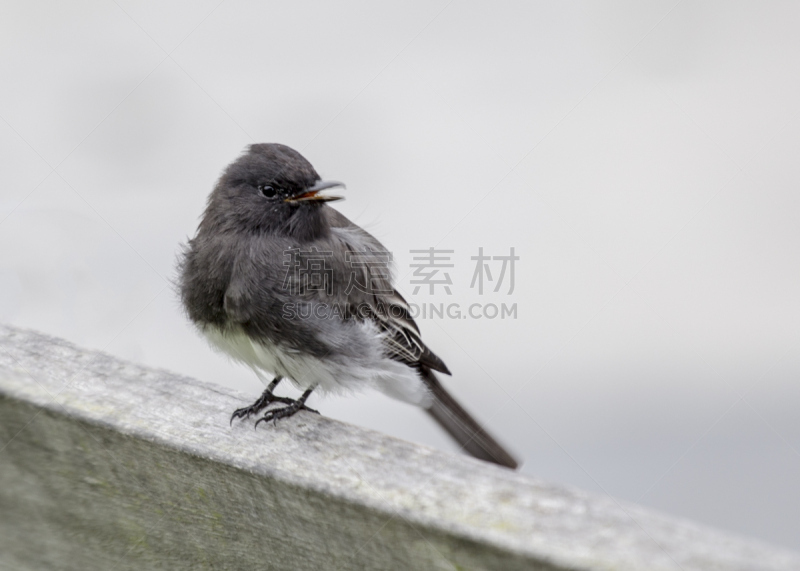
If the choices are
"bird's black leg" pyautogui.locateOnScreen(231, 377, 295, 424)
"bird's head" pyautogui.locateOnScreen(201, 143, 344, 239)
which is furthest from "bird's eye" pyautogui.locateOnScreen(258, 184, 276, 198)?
"bird's black leg" pyautogui.locateOnScreen(231, 377, 295, 424)

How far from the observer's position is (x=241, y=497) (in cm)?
148

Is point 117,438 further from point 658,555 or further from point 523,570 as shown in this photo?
point 658,555

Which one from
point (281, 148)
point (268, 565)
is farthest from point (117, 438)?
point (281, 148)

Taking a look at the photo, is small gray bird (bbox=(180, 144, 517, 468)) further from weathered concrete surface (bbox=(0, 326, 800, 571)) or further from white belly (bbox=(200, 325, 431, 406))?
weathered concrete surface (bbox=(0, 326, 800, 571))

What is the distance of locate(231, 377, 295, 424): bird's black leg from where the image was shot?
1824mm

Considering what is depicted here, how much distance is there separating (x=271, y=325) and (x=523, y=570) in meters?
1.72

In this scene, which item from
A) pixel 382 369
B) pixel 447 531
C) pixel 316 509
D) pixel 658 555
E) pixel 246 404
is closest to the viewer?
pixel 658 555

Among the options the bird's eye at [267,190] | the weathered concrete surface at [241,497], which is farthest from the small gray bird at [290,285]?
the weathered concrete surface at [241,497]

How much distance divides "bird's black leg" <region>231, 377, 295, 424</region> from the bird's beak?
0.62 meters

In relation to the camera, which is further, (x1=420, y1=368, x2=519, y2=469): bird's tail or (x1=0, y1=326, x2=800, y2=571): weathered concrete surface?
(x1=420, y1=368, x2=519, y2=469): bird's tail

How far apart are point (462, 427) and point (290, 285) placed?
0.84 m

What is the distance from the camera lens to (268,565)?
4.78 ft

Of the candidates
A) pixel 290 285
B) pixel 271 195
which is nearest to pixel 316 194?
pixel 271 195

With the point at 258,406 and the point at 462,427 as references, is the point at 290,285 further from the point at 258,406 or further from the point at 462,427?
the point at 462,427
